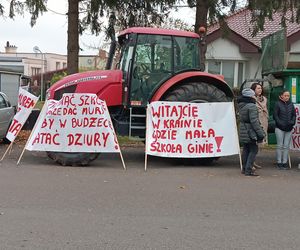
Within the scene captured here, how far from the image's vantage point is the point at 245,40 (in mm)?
24734

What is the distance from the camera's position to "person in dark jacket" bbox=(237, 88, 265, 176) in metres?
9.52

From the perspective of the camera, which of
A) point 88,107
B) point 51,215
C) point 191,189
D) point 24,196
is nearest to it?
point 51,215

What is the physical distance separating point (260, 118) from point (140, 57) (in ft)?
8.96

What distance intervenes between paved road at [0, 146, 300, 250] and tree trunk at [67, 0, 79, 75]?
5.13 meters

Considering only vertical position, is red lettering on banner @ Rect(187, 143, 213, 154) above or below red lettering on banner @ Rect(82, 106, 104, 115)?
below

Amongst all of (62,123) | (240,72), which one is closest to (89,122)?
(62,123)

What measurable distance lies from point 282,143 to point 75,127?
4.17 metres

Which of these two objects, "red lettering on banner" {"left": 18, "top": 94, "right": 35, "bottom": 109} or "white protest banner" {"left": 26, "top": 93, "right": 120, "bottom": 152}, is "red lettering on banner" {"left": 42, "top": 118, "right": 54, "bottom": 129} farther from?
"red lettering on banner" {"left": 18, "top": 94, "right": 35, "bottom": 109}

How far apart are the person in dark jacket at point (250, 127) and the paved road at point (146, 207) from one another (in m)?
0.37

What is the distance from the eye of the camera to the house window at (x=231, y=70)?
1019 inches

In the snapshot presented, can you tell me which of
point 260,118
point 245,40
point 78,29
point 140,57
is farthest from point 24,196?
point 245,40

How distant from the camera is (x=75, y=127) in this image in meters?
10.2

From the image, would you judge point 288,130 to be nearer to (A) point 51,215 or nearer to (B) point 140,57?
(B) point 140,57

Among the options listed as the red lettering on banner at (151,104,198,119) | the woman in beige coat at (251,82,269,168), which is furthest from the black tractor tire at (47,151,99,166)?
the woman in beige coat at (251,82,269,168)
